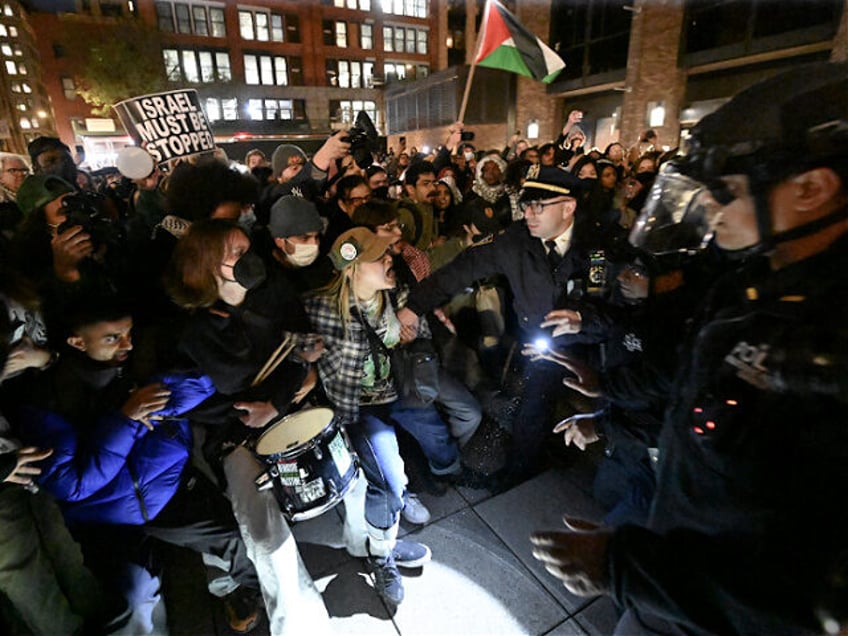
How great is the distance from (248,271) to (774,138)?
7.28 feet

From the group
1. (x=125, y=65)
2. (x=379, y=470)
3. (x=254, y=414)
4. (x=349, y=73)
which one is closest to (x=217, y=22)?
(x=125, y=65)

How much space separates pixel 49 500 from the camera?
78.4 inches

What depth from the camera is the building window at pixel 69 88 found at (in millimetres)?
35031

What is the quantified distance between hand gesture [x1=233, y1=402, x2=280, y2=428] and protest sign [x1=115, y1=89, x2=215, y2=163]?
12.7 feet

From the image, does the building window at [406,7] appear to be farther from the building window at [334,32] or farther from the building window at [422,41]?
the building window at [334,32]

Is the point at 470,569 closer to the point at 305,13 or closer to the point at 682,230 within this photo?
the point at 682,230

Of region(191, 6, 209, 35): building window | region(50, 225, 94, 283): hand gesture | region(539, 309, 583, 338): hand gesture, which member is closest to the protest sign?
region(50, 225, 94, 283): hand gesture

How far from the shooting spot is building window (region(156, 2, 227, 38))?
35125 mm

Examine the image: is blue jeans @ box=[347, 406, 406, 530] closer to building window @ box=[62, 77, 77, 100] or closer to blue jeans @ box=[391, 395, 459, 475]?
blue jeans @ box=[391, 395, 459, 475]

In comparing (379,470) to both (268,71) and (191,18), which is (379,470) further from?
(191,18)

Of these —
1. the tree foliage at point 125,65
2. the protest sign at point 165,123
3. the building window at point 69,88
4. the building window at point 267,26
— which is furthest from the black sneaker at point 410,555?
the building window at point 69,88

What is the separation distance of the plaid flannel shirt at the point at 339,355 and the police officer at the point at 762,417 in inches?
66.6

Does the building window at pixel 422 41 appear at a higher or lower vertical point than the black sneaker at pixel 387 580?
higher

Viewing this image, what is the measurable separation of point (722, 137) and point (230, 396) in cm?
251
